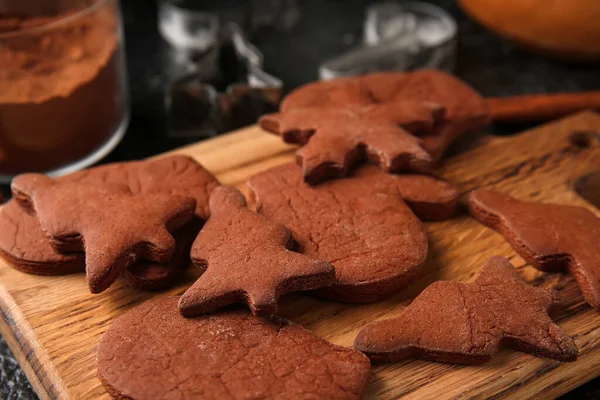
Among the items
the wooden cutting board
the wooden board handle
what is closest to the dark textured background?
the wooden board handle

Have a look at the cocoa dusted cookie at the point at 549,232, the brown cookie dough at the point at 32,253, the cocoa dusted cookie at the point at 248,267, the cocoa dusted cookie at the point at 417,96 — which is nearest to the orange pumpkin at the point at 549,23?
the cocoa dusted cookie at the point at 417,96

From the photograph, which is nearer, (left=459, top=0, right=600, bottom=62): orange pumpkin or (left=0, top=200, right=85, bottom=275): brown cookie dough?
(left=0, top=200, right=85, bottom=275): brown cookie dough

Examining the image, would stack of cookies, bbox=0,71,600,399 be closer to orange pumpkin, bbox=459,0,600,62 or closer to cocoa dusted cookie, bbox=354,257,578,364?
cocoa dusted cookie, bbox=354,257,578,364

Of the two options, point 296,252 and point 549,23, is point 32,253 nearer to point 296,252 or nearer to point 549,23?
point 296,252

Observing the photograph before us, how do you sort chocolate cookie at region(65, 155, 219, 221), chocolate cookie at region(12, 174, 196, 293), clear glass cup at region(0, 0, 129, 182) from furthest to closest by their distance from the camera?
clear glass cup at region(0, 0, 129, 182), chocolate cookie at region(65, 155, 219, 221), chocolate cookie at region(12, 174, 196, 293)

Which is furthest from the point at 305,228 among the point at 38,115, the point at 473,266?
the point at 38,115

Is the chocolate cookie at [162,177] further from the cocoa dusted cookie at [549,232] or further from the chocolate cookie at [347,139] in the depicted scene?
the cocoa dusted cookie at [549,232]

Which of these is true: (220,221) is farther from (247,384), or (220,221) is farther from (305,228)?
(247,384)
